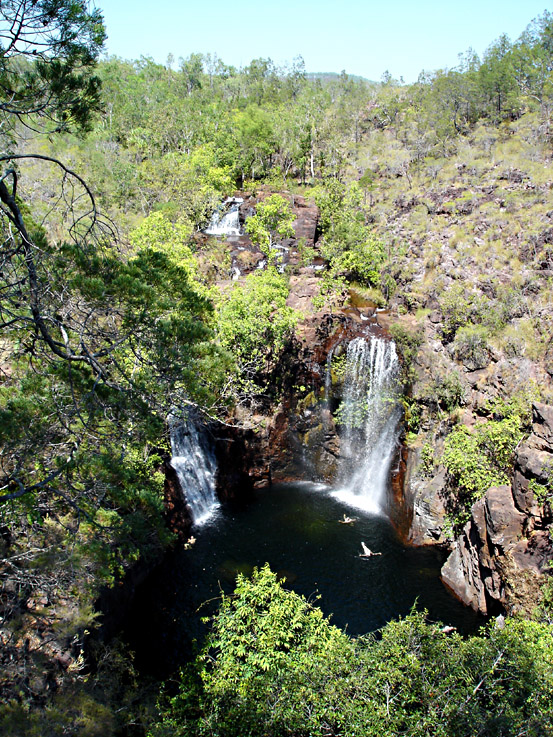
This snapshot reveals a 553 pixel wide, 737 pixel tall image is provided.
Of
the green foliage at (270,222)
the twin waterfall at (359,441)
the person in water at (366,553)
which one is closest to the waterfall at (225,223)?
the green foliage at (270,222)

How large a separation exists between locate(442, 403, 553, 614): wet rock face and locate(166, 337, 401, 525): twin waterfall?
615 cm

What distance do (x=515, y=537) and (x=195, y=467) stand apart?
13.8m

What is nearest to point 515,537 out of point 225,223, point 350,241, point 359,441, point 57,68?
point 359,441

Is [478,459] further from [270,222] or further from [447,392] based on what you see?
[270,222]

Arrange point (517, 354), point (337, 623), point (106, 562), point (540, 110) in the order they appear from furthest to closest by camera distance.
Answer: point (540, 110), point (517, 354), point (337, 623), point (106, 562)

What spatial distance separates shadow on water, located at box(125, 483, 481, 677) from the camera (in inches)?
645

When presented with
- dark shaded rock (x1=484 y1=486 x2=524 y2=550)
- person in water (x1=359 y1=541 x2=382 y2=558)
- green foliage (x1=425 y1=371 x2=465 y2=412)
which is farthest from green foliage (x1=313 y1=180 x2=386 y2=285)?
dark shaded rock (x1=484 y1=486 x2=524 y2=550)

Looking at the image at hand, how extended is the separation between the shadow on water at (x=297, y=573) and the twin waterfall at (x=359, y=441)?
1393mm

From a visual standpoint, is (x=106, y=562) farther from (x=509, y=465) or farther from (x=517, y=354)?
(x=517, y=354)

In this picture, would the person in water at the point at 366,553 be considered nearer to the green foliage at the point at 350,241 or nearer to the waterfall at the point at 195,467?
the waterfall at the point at 195,467

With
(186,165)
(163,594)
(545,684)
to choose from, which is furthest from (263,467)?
(186,165)

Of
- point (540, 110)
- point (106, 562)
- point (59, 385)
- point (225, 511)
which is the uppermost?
point (540, 110)

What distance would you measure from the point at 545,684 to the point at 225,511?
15496 mm

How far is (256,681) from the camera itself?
1040 centimetres
